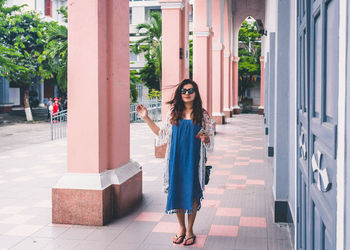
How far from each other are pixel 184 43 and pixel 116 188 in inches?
221

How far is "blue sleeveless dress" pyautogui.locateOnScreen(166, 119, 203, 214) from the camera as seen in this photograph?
377cm

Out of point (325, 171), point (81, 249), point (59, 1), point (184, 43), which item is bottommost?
point (81, 249)

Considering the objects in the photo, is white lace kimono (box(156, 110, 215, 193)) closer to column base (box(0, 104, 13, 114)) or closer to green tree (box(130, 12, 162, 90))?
green tree (box(130, 12, 162, 90))

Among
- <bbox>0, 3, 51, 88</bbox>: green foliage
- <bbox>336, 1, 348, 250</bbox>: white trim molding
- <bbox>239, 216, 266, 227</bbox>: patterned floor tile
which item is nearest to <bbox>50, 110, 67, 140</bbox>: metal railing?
<bbox>0, 3, 51, 88</bbox>: green foliage

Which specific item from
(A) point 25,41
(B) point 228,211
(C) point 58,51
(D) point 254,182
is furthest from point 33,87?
(B) point 228,211

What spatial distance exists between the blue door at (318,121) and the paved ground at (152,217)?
1324mm

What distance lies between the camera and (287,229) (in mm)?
4297

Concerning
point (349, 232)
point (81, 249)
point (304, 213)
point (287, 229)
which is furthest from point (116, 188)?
point (349, 232)

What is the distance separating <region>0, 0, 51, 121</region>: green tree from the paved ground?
14503 mm

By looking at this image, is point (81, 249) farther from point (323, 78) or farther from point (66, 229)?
point (323, 78)

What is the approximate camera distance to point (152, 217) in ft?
15.4

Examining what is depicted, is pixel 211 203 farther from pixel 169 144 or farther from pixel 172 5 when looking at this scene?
pixel 172 5

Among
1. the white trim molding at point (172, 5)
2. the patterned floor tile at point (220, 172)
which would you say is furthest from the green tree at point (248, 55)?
the patterned floor tile at point (220, 172)

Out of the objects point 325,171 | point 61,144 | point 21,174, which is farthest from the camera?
point 61,144
